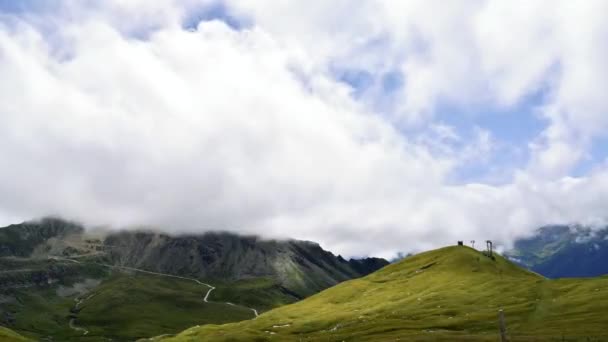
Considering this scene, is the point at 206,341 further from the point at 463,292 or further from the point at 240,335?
the point at 463,292

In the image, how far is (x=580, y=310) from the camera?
13962 cm

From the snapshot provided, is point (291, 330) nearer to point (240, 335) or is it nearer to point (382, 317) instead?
point (240, 335)

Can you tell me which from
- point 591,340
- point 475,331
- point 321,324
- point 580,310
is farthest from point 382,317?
point 591,340

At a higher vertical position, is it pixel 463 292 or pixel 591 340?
pixel 463 292

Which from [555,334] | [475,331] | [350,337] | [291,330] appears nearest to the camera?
[555,334]

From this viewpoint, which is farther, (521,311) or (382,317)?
(382,317)

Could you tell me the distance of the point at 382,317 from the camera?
7224 inches

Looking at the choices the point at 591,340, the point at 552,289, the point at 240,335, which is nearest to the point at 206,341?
the point at 240,335

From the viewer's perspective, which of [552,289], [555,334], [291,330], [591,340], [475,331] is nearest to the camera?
[591,340]

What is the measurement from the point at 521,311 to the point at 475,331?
24.6 metres

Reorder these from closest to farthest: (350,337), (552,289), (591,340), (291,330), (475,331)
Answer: (591,340)
(475,331)
(350,337)
(552,289)
(291,330)

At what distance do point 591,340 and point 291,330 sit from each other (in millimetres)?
119184

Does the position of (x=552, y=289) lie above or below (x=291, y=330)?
above

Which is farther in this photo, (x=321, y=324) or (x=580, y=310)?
(x=321, y=324)
